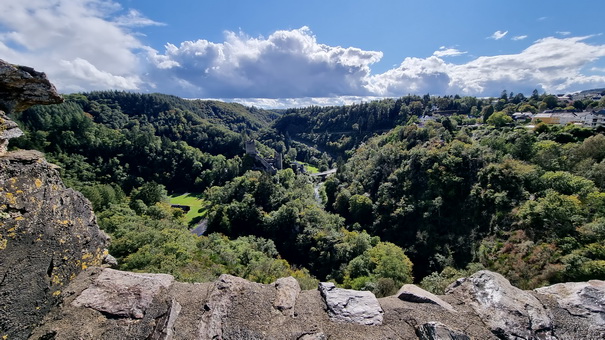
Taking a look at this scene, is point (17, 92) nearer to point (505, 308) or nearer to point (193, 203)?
point (505, 308)

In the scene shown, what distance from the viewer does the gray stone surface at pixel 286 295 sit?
419cm

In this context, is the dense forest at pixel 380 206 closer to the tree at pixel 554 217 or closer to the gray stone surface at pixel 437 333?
the tree at pixel 554 217

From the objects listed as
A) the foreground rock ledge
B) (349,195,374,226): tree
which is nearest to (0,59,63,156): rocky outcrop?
the foreground rock ledge

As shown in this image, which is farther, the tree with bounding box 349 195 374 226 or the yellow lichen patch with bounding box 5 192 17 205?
the tree with bounding box 349 195 374 226

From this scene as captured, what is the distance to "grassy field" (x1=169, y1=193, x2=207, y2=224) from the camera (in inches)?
2253

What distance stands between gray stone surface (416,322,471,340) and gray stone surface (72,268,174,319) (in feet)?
12.9

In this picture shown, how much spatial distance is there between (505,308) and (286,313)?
3.43m

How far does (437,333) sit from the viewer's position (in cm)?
382

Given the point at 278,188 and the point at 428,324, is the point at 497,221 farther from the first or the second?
the point at 278,188

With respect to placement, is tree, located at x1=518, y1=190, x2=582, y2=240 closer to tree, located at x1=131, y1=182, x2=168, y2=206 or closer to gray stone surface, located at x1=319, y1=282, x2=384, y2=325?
gray stone surface, located at x1=319, y1=282, x2=384, y2=325

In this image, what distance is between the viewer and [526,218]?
23.6m

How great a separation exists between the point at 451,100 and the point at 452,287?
366 ft

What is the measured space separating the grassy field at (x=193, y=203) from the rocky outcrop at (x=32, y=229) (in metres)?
53.7

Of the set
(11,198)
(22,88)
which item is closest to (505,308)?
(11,198)
